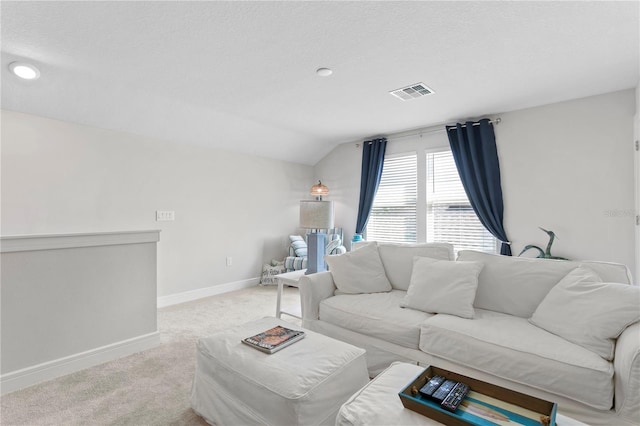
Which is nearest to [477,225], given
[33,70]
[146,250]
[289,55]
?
[289,55]

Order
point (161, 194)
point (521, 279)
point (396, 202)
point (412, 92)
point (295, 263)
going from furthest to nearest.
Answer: point (295, 263) < point (396, 202) < point (161, 194) < point (412, 92) < point (521, 279)

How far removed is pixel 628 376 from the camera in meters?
1.33

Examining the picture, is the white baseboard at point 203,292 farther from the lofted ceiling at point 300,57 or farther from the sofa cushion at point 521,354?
the sofa cushion at point 521,354

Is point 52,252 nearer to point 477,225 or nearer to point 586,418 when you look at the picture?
point 586,418

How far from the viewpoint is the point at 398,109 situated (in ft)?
11.8

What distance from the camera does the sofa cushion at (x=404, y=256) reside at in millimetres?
2559

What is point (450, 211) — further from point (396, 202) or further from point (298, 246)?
point (298, 246)

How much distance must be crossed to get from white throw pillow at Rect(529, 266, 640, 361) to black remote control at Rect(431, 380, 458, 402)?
924mm

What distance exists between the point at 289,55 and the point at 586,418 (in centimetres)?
282

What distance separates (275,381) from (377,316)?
1.02 meters

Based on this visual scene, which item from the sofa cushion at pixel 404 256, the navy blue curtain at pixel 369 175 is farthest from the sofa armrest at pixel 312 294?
the navy blue curtain at pixel 369 175

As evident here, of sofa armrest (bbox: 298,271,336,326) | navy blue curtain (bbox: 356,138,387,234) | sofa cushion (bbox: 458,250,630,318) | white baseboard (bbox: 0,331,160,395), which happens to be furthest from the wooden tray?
navy blue curtain (bbox: 356,138,387,234)

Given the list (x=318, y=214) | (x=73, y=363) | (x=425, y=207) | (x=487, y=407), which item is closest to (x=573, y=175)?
(x=425, y=207)

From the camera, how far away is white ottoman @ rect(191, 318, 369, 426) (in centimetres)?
132
